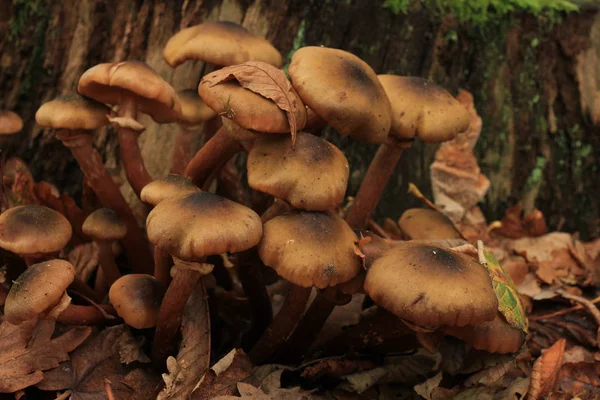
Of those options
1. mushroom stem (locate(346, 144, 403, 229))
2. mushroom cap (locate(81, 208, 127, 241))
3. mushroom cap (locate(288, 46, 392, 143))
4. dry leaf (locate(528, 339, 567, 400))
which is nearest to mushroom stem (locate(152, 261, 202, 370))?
mushroom cap (locate(81, 208, 127, 241))

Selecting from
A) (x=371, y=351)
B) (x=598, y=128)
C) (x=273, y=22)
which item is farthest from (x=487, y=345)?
(x=598, y=128)

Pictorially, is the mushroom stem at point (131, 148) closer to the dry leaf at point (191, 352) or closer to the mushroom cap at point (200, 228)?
the dry leaf at point (191, 352)

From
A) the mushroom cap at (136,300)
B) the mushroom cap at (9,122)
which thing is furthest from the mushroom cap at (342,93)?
the mushroom cap at (9,122)

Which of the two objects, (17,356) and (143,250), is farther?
(143,250)

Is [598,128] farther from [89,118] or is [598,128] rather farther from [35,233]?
[35,233]

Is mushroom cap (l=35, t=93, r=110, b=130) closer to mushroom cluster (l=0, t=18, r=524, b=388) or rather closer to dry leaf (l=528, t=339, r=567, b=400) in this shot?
mushroom cluster (l=0, t=18, r=524, b=388)

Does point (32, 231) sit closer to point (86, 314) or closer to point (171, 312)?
point (86, 314)

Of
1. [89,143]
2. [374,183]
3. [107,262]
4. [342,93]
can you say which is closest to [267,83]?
[342,93]
